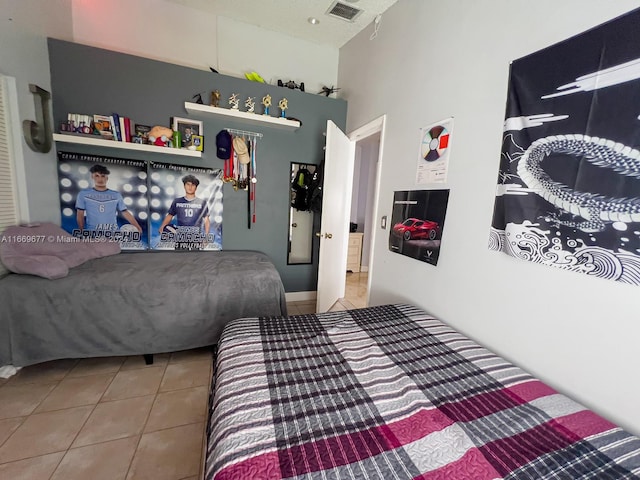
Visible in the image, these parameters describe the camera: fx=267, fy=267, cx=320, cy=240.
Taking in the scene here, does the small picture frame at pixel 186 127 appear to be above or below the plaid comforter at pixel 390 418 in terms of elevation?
above

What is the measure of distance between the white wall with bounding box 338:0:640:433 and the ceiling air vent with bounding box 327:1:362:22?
0.33 meters

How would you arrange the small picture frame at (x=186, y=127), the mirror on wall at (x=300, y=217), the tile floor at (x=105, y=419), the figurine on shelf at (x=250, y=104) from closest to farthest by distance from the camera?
1. the tile floor at (x=105, y=419)
2. the small picture frame at (x=186, y=127)
3. the figurine on shelf at (x=250, y=104)
4. the mirror on wall at (x=300, y=217)

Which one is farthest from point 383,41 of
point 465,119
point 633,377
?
point 633,377

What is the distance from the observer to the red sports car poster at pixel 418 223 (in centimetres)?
177

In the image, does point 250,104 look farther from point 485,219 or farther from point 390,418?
point 390,418

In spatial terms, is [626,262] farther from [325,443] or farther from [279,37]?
[279,37]

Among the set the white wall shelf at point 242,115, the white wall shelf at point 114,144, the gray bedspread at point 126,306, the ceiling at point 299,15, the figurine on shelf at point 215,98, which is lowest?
the gray bedspread at point 126,306

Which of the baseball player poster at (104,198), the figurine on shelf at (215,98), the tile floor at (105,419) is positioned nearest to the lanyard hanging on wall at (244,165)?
the figurine on shelf at (215,98)

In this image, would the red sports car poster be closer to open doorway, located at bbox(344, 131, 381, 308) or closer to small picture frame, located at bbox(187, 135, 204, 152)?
small picture frame, located at bbox(187, 135, 204, 152)

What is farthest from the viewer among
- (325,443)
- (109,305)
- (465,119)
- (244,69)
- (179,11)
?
(244,69)

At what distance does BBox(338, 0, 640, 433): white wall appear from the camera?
3.35 feet

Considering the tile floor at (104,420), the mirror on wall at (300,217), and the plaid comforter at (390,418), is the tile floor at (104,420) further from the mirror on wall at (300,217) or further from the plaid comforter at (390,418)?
the mirror on wall at (300,217)

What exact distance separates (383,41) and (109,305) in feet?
10.2

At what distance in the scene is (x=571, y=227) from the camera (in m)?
1.08
